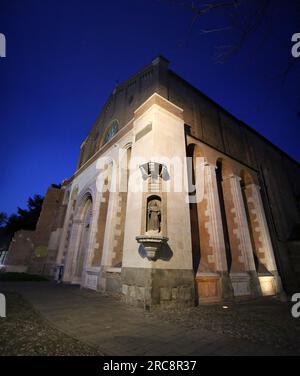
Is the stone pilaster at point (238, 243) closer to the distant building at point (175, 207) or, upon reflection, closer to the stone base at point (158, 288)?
the distant building at point (175, 207)

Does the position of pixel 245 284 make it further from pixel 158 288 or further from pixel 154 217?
pixel 154 217

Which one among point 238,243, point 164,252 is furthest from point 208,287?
point 238,243

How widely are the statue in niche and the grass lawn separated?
3.63 meters

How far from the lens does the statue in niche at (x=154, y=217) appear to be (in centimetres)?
646

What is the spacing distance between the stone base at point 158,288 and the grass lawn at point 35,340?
8.65 ft

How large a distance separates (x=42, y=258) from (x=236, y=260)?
53.1ft

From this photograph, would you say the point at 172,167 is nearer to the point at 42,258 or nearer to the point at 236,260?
the point at 236,260

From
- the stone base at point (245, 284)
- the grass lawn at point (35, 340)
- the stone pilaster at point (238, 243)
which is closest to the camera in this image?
the grass lawn at point (35, 340)

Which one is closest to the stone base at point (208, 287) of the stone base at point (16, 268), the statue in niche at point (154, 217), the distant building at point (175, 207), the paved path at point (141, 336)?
the distant building at point (175, 207)

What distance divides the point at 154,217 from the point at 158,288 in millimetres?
2164

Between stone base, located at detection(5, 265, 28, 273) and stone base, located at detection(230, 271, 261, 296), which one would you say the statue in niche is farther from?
stone base, located at detection(5, 265, 28, 273)

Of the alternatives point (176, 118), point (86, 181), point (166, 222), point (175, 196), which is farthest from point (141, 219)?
point (86, 181)

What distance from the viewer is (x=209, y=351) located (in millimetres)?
2797

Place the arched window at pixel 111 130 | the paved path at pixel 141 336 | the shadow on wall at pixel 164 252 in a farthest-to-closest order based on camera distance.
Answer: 1. the arched window at pixel 111 130
2. the shadow on wall at pixel 164 252
3. the paved path at pixel 141 336
